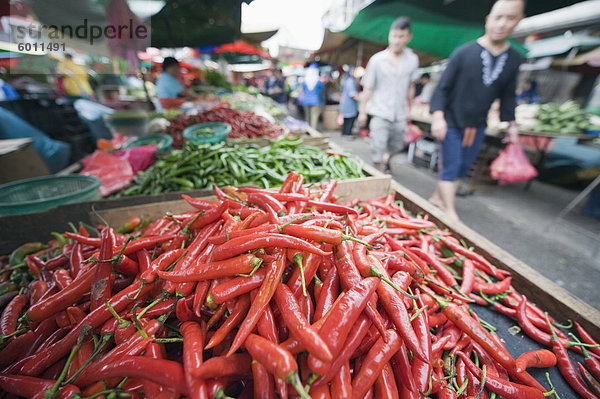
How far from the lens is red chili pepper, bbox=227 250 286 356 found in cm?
103

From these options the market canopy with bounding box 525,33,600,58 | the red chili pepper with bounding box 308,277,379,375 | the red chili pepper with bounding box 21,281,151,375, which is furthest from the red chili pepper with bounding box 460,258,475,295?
the market canopy with bounding box 525,33,600,58

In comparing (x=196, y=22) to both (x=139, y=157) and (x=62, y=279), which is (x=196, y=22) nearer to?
(x=139, y=157)

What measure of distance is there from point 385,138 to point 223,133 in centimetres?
320

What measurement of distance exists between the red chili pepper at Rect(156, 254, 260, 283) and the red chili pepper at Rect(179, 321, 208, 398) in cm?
23

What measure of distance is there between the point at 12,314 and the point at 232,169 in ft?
6.82

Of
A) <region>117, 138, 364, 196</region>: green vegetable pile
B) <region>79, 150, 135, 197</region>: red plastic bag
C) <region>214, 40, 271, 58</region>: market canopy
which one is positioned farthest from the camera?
<region>214, 40, 271, 58</region>: market canopy

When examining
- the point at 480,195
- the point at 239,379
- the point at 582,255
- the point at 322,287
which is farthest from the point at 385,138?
the point at 239,379

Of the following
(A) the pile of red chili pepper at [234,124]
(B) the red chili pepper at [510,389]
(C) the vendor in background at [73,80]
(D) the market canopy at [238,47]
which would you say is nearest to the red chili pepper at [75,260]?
(B) the red chili pepper at [510,389]

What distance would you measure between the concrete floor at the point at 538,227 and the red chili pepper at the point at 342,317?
2.69 metres

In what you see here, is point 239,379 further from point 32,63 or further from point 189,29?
point 32,63

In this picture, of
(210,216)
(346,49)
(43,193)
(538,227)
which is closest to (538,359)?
(210,216)

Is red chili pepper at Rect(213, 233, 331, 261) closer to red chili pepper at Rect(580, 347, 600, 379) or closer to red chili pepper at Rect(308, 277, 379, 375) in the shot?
red chili pepper at Rect(308, 277, 379, 375)

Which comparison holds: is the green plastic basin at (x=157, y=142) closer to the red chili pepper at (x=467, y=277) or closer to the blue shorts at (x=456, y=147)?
the red chili pepper at (x=467, y=277)

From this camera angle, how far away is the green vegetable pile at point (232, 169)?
2965mm
